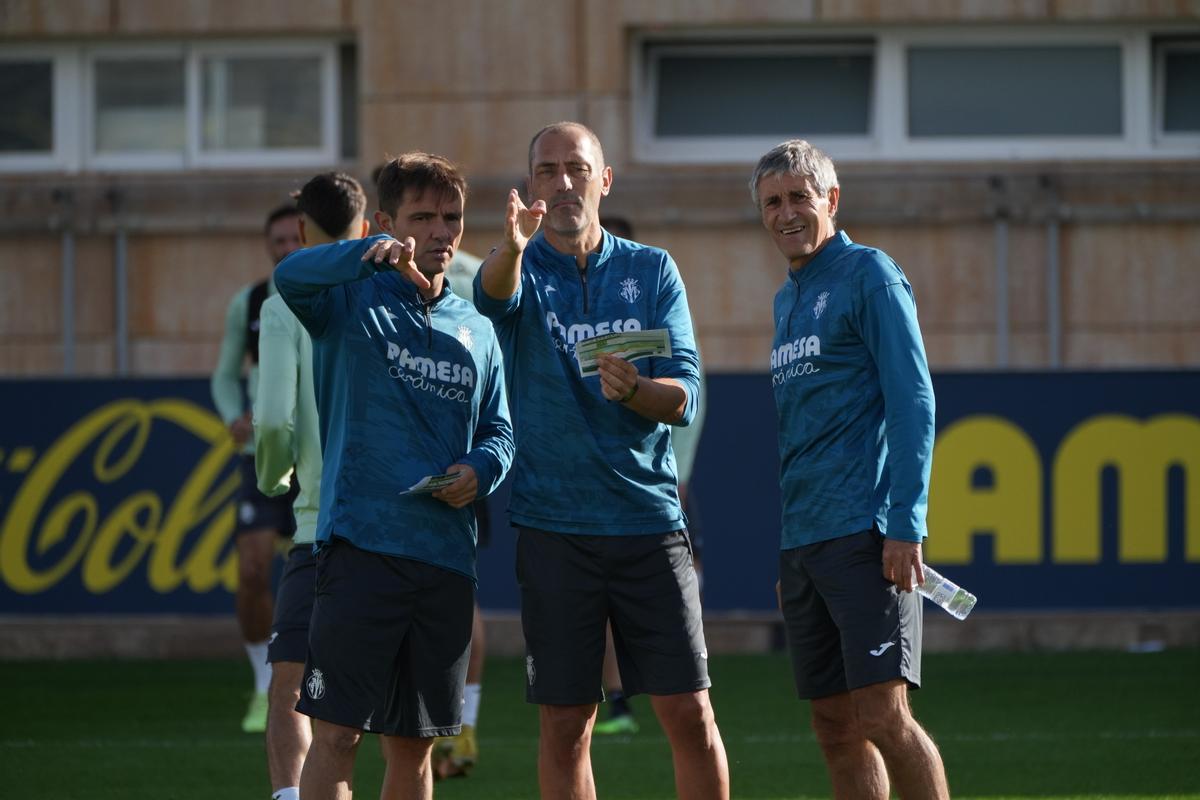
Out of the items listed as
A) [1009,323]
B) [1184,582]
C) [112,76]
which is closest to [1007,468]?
[1184,582]

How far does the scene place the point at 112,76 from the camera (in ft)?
49.0

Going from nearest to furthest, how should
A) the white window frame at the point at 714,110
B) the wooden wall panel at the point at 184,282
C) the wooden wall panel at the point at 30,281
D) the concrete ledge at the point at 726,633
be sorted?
the concrete ledge at the point at 726,633 < the wooden wall panel at the point at 184,282 < the wooden wall panel at the point at 30,281 < the white window frame at the point at 714,110

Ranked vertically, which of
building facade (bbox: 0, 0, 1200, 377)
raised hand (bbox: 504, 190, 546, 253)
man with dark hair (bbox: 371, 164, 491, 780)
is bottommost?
man with dark hair (bbox: 371, 164, 491, 780)

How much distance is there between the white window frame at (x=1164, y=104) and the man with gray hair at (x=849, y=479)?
965 cm

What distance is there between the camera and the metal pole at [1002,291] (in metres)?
13.9

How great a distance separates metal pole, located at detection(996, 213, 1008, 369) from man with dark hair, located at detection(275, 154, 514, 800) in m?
9.38

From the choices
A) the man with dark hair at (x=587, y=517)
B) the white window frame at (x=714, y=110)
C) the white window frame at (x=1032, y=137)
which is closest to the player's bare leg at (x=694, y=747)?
the man with dark hair at (x=587, y=517)

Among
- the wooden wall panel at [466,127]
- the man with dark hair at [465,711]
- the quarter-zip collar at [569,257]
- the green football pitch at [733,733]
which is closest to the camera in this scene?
the quarter-zip collar at [569,257]

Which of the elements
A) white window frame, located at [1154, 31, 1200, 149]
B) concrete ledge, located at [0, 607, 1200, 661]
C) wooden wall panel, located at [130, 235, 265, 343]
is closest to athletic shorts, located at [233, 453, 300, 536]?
concrete ledge, located at [0, 607, 1200, 661]

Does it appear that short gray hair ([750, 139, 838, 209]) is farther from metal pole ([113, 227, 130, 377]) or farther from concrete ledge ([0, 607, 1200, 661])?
metal pole ([113, 227, 130, 377])

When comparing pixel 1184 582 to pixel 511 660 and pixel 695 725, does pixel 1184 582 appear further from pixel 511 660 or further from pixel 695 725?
pixel 695 725

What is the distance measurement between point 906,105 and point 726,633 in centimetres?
512

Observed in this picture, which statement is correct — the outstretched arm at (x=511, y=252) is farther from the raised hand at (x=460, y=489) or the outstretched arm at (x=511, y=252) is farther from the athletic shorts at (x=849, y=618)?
the athletic shorts at (x=849, y=618)

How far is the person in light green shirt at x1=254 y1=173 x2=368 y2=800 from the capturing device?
229 inches
